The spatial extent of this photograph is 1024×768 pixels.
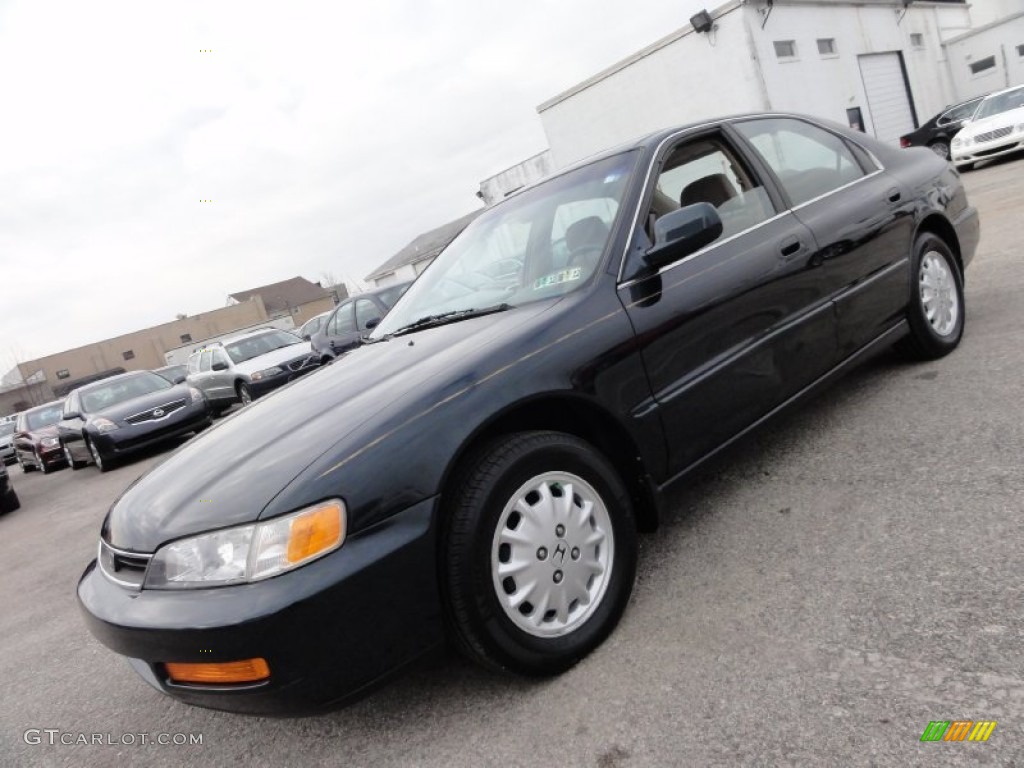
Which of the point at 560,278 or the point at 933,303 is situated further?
the point at 933,303

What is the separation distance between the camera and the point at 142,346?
70.7 metres

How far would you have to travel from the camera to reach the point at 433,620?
6.27ft

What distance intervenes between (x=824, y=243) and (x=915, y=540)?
1443 mm

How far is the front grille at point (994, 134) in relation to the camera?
14.4 metres

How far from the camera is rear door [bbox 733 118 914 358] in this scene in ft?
10.7

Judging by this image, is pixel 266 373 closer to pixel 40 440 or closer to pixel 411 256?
pixel 40 440

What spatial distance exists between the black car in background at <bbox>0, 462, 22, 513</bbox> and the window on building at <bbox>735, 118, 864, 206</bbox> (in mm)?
10131

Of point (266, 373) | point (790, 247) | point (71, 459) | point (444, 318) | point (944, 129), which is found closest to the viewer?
point (444, 318)

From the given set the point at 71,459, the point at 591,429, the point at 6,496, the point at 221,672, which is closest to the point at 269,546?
the point at 221,672

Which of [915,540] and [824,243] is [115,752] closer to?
[915,540]

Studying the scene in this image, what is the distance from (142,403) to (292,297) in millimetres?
68471

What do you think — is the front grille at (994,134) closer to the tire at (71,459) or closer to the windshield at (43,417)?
the tire at (71,459)

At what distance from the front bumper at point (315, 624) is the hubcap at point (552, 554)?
249 mm

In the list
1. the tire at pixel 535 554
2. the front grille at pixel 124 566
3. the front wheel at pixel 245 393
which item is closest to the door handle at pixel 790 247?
the tire at pixel 535 554
